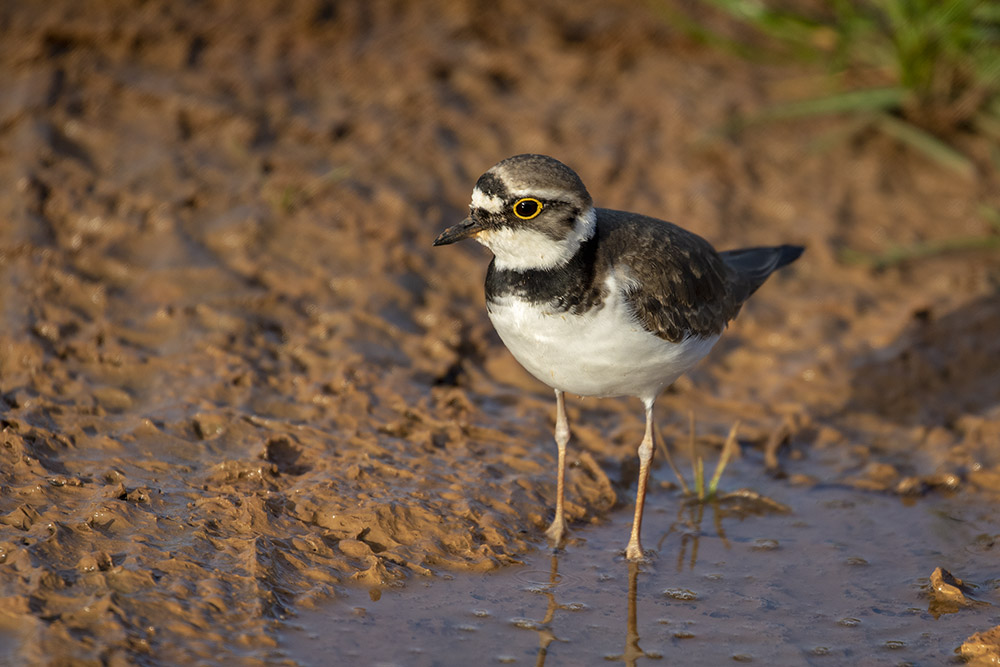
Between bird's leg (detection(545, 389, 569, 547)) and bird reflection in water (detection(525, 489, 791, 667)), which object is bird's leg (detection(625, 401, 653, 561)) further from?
bird's leg (detection(545, 389, 569, 547))

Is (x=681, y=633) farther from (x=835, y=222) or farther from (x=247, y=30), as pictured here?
(x=247, y=30)

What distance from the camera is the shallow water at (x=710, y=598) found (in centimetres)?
502

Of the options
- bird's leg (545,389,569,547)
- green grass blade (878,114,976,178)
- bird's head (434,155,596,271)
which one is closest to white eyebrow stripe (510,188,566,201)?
bird's head (434,155,596,271)

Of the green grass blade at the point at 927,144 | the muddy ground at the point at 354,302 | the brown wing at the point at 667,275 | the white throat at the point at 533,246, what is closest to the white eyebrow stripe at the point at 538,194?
the white throat at the point at 533,246

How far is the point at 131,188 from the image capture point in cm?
784

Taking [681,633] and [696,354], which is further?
[696,354]

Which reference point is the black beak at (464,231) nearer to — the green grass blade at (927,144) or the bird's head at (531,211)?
the bird's head at (531,211)

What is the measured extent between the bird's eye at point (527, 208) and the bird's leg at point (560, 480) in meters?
1.17

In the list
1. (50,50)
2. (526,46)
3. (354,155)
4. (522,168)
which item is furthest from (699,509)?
(50,50)

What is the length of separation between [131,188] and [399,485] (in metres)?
3.27

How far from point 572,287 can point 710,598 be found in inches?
67.4

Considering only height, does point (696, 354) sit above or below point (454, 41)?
below

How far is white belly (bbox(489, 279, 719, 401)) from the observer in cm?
531

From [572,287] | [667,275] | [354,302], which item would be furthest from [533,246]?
[354,302]
